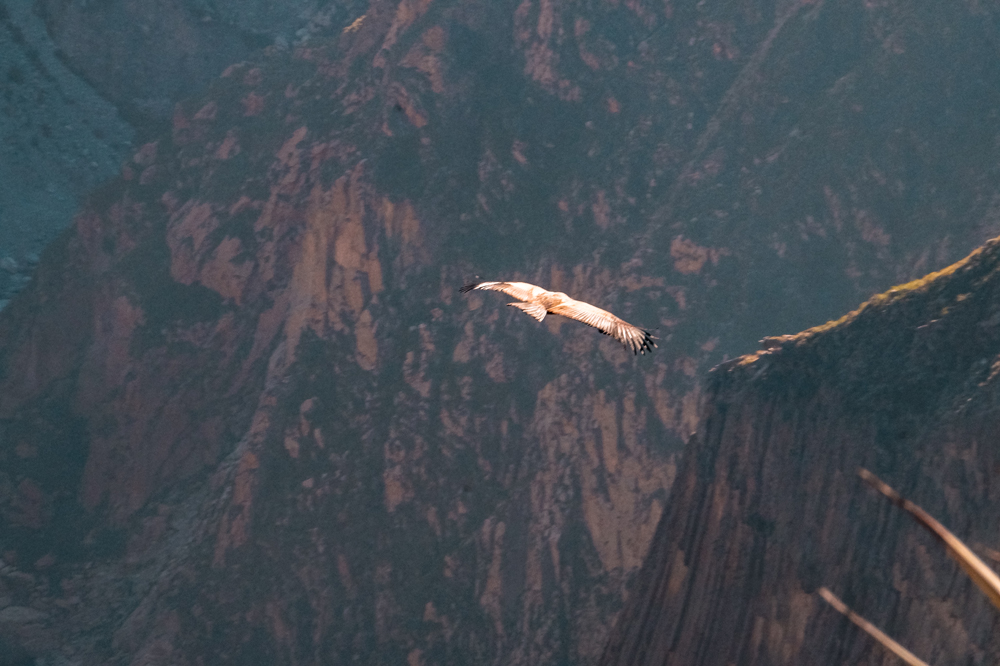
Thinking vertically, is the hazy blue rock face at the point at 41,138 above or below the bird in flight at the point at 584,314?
above

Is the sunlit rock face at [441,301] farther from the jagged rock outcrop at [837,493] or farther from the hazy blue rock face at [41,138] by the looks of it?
the jagged rock outcrop at [837,493]

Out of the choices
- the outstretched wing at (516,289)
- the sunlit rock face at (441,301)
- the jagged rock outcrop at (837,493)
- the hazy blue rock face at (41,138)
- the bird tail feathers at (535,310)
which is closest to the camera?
the bird tail feathers at (535,310)

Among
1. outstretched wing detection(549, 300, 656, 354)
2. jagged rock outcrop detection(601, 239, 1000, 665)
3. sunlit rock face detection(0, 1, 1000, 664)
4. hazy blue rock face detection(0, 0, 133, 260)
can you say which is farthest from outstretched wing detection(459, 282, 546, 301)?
hazy blue rock face detection(0, 0, 133, 260)

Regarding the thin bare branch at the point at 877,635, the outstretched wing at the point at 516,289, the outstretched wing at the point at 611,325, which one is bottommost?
the thin bare branch at the point at 877,635

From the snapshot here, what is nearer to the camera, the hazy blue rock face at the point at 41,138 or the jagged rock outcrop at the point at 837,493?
the jagged rock outcrop at the point at 837,493

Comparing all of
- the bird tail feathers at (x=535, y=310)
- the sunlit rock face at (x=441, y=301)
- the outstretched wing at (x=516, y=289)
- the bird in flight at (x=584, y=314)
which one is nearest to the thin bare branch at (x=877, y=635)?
the bird in flight at (x=584, y=314)

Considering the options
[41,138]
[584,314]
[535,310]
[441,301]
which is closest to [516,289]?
[535,310]

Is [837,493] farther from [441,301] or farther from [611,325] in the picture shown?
[441,301]

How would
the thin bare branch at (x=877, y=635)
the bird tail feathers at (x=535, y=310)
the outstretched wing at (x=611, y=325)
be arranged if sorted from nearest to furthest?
the thin bare branch at (x=877, y=635)
the outstretched wing at (x=611, y=325)
the bird tail feathers at (x=535, y=310)
